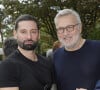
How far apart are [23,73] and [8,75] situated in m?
0.16

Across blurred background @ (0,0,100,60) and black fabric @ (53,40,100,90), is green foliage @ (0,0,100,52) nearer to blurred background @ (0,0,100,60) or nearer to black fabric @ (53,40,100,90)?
blurred background @ (0,0,100,60)

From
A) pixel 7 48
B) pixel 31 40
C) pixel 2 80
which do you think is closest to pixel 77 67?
pixel 31 40

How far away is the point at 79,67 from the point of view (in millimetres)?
4047

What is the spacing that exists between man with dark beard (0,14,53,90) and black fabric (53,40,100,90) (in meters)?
0.16

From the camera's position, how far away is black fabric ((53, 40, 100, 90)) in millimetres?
3977

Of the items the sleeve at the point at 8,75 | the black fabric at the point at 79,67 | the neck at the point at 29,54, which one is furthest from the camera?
the black fabric at the point at 79,67

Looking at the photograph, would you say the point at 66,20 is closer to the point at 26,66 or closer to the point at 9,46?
the point at 26,66

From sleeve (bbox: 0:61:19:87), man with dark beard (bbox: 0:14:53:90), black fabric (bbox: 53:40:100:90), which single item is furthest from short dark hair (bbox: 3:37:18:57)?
sleeve (bbox: 0:61:19:87)

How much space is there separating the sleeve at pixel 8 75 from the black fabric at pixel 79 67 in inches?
26.6

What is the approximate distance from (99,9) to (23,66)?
20.6 m

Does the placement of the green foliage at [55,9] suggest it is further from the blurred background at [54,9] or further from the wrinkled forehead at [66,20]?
the wrinkled forehead at [66,20]

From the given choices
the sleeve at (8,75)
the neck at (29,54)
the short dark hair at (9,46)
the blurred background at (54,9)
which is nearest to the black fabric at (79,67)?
the neck at (29,54)

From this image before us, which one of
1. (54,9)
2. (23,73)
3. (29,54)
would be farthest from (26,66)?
(54,9)

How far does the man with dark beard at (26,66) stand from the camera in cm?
356
